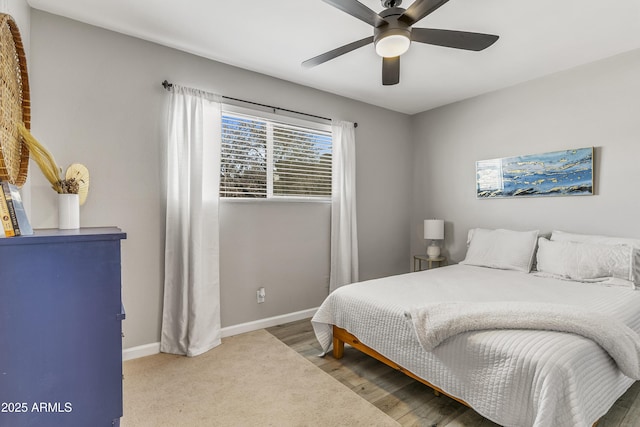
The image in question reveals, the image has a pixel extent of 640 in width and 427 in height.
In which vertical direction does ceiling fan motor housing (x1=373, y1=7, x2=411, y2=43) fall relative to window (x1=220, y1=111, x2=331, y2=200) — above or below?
above

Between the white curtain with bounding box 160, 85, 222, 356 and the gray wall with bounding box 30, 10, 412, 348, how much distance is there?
0.12m

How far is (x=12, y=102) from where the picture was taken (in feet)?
4.34

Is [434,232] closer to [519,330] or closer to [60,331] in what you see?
[519,330]

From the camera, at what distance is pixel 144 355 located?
2.50 metres

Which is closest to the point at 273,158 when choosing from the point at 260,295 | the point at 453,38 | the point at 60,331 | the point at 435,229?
the point at 260,295

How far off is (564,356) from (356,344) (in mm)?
1284

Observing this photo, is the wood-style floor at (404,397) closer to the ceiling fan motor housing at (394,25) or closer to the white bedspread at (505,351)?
the white bedspread at (505,351)

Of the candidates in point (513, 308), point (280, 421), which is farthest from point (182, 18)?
point (513, 308)

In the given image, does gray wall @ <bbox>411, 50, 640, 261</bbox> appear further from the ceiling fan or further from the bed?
the ceiling fan

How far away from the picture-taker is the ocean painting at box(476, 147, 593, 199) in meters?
2.95

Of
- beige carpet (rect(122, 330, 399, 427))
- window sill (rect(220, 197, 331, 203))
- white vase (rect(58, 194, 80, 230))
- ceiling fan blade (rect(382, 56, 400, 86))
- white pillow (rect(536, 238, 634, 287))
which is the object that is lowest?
beige carpet (rect(122, 330, 399, 427))

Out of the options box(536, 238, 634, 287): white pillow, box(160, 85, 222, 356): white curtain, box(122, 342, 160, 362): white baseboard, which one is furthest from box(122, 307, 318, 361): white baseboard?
box(536, 238, 634, 287): white pillow

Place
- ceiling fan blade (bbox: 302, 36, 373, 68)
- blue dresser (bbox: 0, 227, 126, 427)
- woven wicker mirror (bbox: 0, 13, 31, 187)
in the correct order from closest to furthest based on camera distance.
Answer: blue dresser (bbox: 0, 227, 126, 427) → woven wicker mirror (bbox: 0, 13, 31, 187) → ceiling fan blade (bbox: 302, 36, 373, 68)

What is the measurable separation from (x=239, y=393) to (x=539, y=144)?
3.62 metres
